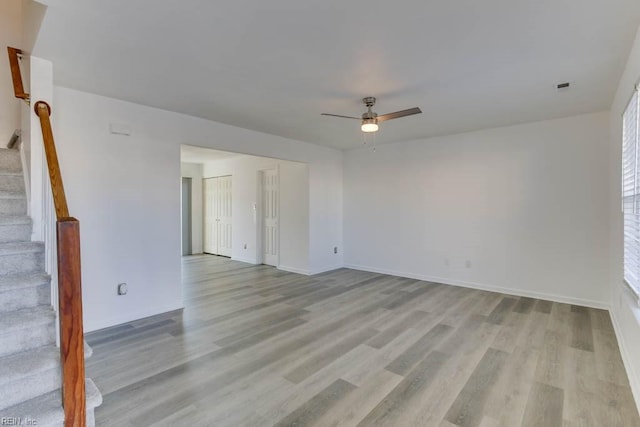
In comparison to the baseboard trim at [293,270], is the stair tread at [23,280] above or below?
above

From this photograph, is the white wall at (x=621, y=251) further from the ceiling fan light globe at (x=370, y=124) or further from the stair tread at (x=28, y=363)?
the stair tread at (x=28, y=363)

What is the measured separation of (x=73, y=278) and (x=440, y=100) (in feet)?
12.0

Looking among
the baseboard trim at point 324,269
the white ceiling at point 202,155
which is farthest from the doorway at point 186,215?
the baseboard trim at point 324,269

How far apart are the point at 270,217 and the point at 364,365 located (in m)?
4.79

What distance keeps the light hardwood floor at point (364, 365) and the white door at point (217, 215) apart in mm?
3938

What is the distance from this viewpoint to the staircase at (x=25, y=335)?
1.57 m

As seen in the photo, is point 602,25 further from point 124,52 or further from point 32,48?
point 32,48

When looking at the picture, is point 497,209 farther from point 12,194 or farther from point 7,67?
point 7,67

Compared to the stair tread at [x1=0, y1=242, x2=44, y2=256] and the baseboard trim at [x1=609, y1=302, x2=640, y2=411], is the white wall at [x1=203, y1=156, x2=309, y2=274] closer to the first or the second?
the stair tread at [x1=0, y1=242, x2=44, y2=256]

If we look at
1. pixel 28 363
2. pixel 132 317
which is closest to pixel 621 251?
pixel 28 363

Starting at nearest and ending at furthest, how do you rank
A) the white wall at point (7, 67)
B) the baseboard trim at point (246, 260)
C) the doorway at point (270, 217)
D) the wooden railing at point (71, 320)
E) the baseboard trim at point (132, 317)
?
1. the wooden railing at point (71, 320)
2. the baseboard trim at point (132, 317)
3. the white wall at point (7, 67)
4. the doorway at point (270, 217)
5. the baseboard trim at point (246, 260)

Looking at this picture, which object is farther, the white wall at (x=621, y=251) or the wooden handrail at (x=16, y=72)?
the wooden handrail at (x=16, y=72)

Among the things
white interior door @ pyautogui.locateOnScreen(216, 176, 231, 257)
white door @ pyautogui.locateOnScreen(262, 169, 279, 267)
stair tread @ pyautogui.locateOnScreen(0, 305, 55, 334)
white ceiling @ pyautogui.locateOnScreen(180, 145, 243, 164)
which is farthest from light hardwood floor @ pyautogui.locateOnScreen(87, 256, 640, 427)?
white interior door @ pyautogui.locateOnScreen(216, 176, 231, 257)

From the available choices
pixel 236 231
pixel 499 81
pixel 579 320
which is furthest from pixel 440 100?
pixel 236 231
